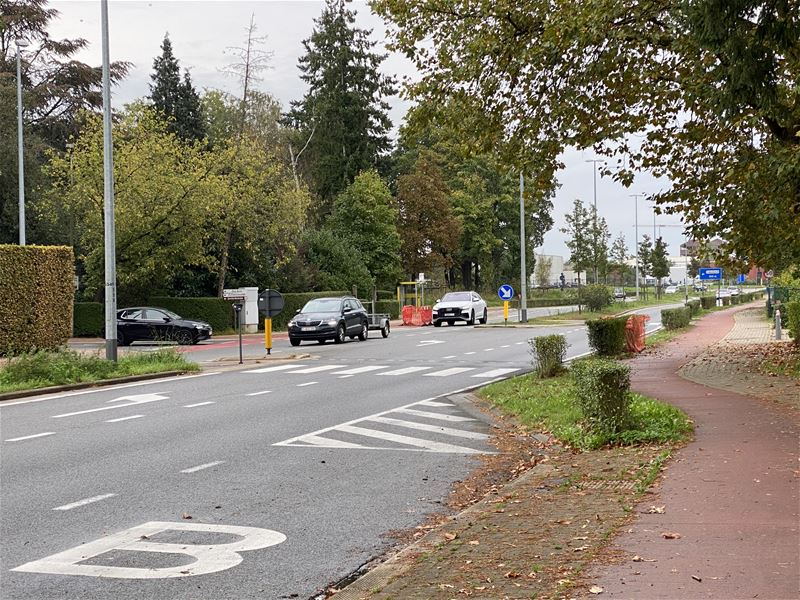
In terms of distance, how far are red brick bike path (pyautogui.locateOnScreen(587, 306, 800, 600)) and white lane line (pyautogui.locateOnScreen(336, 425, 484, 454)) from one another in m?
2.78

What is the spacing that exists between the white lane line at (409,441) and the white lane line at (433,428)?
2.09 feet

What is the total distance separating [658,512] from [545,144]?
11481mm

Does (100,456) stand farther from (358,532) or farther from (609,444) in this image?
(609,444)

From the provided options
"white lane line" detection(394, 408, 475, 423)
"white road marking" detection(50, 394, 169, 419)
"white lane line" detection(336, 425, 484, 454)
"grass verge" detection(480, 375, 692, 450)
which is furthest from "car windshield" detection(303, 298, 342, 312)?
"white lane line" detection(336, 425, 484, 454)

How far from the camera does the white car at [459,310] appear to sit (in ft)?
156

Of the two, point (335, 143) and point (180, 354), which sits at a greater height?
point (335, 143)

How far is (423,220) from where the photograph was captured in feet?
233

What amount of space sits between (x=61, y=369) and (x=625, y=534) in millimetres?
15736

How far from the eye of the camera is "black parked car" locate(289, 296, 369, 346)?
32.4m

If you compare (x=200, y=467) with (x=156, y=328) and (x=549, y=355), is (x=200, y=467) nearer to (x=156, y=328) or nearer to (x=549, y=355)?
(x=549, y=355)

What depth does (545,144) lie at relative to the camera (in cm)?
1683

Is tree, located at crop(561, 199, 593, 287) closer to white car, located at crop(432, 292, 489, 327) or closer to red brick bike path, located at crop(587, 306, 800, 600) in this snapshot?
white car, located at crop(432, 292, 489, 327)

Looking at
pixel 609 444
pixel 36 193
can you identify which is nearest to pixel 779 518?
pixel 609 444

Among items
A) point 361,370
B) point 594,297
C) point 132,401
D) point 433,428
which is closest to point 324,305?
point 361,370
